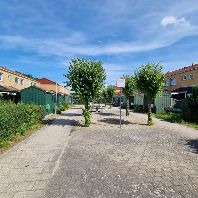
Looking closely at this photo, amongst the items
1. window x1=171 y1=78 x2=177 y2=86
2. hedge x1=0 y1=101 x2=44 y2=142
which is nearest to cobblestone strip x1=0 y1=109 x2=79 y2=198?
hedge x1=0 y1=101 x2=44 y2=142

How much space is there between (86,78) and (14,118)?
266 inches

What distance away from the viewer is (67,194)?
620cm

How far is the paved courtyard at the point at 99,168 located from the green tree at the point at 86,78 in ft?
18.5

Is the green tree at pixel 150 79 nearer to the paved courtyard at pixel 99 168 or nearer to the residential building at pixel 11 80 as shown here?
the paved courtyard at pixel 99 168

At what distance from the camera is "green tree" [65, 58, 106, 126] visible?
17922mm

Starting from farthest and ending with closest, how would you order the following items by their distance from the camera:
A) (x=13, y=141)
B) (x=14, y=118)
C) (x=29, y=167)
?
(x=14, y=118) → (x=13, y=141) → (x=29, y=167)

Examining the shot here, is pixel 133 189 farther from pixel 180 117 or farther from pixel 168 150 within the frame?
pixel 180 117

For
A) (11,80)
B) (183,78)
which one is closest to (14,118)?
(11,80)

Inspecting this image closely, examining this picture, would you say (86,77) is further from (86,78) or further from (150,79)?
(150,79)

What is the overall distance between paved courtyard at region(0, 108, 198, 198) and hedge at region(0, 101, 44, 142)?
81cm

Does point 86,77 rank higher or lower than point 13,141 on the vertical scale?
higher

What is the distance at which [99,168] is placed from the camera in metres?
8.27

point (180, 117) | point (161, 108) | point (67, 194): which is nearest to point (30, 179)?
point (67, 194)

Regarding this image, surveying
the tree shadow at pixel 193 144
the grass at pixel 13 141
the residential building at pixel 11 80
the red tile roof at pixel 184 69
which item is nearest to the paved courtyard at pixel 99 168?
the tree shadow at pixel 193 144
